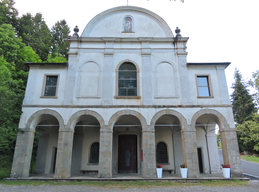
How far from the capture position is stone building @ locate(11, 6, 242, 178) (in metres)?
11.6

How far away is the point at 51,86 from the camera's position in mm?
13000

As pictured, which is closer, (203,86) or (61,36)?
(203,86)

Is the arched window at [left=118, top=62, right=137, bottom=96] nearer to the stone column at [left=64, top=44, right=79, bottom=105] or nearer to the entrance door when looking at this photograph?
the stone column at [left=64, top=44, right=79, bottom=105]

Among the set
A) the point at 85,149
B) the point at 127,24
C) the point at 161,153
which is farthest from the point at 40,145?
the point at 127,24

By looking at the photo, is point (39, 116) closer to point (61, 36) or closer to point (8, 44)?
point (8, 44)

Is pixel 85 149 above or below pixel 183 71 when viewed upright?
below

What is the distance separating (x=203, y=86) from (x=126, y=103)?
234 inches

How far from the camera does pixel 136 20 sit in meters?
14.8

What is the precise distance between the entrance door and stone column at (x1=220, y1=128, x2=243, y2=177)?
688cm

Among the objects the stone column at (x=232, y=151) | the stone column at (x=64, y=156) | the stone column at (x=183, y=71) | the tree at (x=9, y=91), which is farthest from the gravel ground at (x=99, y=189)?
the stone column at (x=183, y=71)

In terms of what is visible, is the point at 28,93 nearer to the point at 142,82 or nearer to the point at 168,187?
the point at 142,82

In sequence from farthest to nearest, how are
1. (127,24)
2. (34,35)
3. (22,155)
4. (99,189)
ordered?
(34,35) → (127,24) → (22,155) → (99,189)

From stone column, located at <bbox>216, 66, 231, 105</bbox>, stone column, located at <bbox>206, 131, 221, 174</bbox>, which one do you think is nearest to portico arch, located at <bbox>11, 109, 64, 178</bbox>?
stone column, located at <bbox>216, 66, 231, 105</bbox>

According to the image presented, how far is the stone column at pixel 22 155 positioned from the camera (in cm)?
1091
